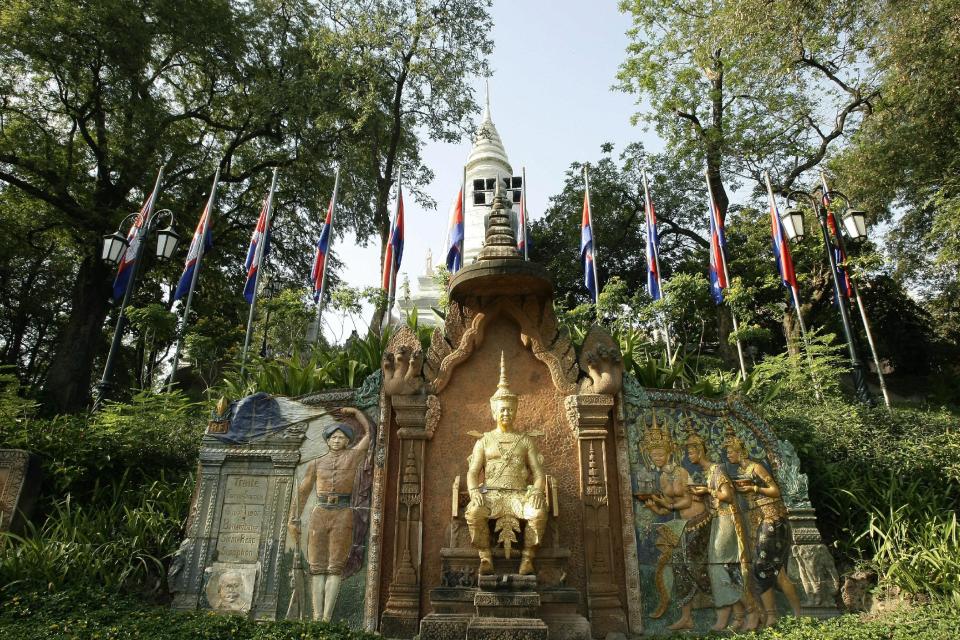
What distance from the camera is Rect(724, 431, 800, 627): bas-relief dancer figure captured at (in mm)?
7555

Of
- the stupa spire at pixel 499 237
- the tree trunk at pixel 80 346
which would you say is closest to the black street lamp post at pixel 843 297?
the stupa spire at pixel 499 237

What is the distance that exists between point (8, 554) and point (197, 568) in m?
2.14

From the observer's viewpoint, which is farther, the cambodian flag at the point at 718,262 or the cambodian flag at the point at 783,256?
the cambodian flag at the point at 718,262

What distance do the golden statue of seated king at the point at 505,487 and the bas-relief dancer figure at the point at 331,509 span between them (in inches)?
61.2

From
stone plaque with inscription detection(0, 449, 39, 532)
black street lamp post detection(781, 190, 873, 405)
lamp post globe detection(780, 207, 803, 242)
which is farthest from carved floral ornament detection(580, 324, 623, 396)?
stone plaque with inscription detection(0, 449, 39, 532)

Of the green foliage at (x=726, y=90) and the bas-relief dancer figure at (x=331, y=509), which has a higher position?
the green foliage at (x=726, y=90)

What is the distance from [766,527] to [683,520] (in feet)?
3.24

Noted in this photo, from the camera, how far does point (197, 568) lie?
7.58 m

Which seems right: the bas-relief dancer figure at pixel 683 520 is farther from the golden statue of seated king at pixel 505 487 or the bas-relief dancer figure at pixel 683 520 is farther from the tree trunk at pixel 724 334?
the tree trunk at pixel 724 334

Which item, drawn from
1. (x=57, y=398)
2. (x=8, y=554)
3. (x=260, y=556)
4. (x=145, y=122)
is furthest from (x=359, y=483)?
(x=145, y=122)

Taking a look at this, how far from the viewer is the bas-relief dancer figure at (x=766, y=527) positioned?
7555mm

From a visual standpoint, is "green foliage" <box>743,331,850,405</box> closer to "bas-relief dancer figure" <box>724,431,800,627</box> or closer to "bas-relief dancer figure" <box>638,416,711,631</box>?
"bas-relief dancer figure" <box>724,431,800,627</box>

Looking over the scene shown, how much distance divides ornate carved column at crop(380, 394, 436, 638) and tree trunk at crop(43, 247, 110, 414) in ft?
39.3

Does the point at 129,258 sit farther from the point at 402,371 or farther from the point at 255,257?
the point at 402,371
